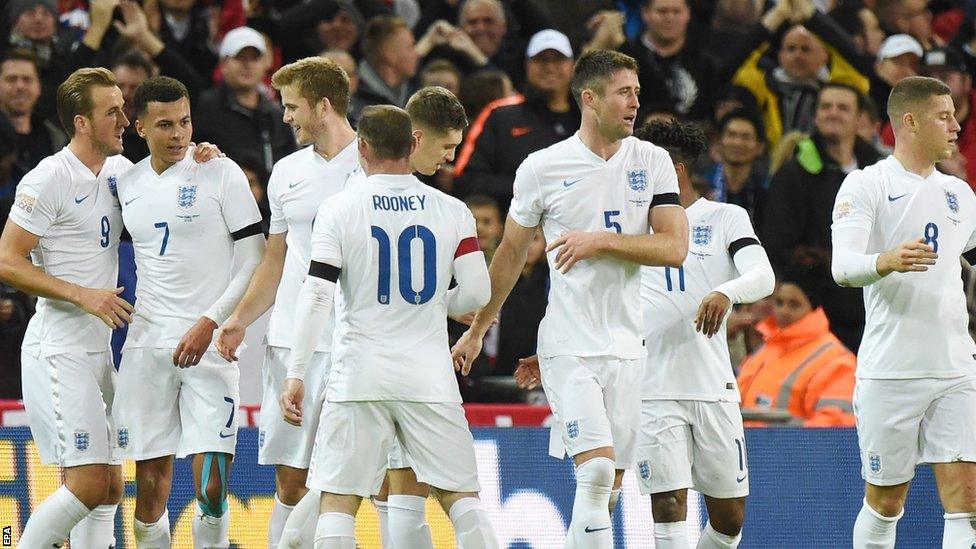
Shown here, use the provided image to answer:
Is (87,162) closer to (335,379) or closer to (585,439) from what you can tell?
(335,379)

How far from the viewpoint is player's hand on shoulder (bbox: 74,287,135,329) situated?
8086mm

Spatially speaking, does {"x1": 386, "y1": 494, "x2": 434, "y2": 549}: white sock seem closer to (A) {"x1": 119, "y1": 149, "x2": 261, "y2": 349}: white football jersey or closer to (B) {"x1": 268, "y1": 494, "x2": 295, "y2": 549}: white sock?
(B) {"x1": 268, "y1": 494, "x2": 295, "y2": 549}: white sock

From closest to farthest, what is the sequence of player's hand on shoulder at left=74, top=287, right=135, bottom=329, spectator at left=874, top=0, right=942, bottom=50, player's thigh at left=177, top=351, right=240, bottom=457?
player's hand on shoulder at left=74, top=287, right=135, bottom=329, player's thigh at left=177, top=351, right=240, bottom=457, spectator at left=874, top=0, right=942, bottom=50

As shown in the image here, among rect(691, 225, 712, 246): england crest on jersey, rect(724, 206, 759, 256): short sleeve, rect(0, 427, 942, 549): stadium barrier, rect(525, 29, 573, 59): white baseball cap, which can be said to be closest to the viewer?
rect(724, 206, 759, 256): short sleeve

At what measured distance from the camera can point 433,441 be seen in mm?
7262

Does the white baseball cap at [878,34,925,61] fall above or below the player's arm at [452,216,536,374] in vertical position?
above

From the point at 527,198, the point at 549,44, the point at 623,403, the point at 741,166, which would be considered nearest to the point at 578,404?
the point at 623,403

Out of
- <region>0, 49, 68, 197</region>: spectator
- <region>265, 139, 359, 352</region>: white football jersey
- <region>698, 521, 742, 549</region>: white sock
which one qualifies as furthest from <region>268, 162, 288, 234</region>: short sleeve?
<region>0, 49, 68, 197</region>: spectator

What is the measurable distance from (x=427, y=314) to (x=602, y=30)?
665 centimetres

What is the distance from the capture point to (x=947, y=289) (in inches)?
317

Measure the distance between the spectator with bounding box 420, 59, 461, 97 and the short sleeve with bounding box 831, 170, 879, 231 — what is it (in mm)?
5359

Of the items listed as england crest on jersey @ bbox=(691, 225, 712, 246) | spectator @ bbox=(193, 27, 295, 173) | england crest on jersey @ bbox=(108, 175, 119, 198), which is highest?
spectator @ bbox=(193, 27, 295, 173)

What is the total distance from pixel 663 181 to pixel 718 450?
1538mm

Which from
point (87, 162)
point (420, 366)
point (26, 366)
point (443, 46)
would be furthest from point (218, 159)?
point (443, 46)
